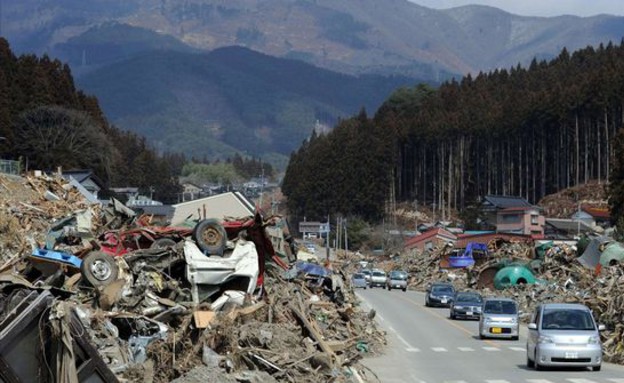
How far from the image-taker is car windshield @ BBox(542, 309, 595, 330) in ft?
83.6

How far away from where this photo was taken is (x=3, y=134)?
92375mm

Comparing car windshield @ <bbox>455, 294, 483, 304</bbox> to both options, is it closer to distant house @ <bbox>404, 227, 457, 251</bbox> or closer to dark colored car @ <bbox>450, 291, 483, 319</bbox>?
dark colored car @ <bbox>450, 291, 483, 319</bbox>

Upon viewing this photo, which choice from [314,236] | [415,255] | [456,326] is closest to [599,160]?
[415,255]

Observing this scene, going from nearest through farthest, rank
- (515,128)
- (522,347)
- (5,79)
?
(522,347) → (5,79) → (515,128)

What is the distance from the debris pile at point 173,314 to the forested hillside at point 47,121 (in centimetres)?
5957

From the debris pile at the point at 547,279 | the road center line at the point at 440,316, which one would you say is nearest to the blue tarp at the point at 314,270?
the road center line at the point at 440,316

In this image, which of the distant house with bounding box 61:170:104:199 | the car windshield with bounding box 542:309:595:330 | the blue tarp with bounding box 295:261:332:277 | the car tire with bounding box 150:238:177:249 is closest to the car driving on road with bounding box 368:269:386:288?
the distant house with bounding box 61:170:104:199

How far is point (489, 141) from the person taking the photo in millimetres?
142625

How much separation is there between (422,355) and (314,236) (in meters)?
116

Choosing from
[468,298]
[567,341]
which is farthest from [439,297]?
[567,341]

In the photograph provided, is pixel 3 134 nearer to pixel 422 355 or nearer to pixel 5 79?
pixel 5 79

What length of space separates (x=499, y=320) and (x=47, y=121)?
221 feet

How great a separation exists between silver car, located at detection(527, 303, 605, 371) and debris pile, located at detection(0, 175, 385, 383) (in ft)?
13.7

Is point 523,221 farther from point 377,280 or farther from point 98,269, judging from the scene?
Result: point 98,269
